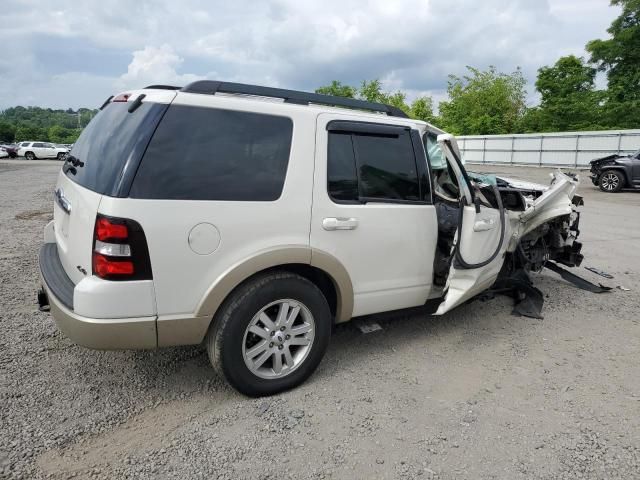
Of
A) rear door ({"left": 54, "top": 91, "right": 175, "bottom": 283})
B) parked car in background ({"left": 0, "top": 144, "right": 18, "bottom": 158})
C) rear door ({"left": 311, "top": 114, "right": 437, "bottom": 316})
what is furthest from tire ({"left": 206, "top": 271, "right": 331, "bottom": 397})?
parked car in background ({"left": 0, "top": 144, "right": 18, "bottom": 158})

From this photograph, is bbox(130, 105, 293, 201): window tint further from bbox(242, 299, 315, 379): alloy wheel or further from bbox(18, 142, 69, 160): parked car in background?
bbox(18, 142, 69, 160): parked car in background

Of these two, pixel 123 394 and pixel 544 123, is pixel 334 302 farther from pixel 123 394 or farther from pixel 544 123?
pixel 544 123

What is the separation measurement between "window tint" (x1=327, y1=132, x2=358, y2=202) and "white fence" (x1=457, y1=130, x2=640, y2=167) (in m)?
26.6

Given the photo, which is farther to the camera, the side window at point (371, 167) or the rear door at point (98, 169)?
the side window at point (371, 167)

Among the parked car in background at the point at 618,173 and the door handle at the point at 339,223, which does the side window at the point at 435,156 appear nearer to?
the door handle at the point at 339,223

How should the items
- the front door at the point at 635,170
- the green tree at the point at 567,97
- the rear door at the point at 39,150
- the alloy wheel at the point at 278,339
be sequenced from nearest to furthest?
the alloy wheel at the point at 278,339, the front door at the point at 635,170, the green tree at the point at 567,97, the rear door at the point at 39,150

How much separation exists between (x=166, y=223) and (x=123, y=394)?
1.24 metres

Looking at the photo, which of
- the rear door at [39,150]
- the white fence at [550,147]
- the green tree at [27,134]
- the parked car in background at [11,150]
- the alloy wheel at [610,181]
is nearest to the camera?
the alloy wheel at [610,181]

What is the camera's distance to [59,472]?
7.57 ft

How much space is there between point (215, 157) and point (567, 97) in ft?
133

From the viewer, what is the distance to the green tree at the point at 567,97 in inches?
1406

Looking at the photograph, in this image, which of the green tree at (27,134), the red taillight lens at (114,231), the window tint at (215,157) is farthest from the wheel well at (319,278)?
the green tree at (27,134)

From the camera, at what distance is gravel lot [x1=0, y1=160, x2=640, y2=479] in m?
2.44

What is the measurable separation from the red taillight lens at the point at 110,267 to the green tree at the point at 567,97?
39802 millimetres
